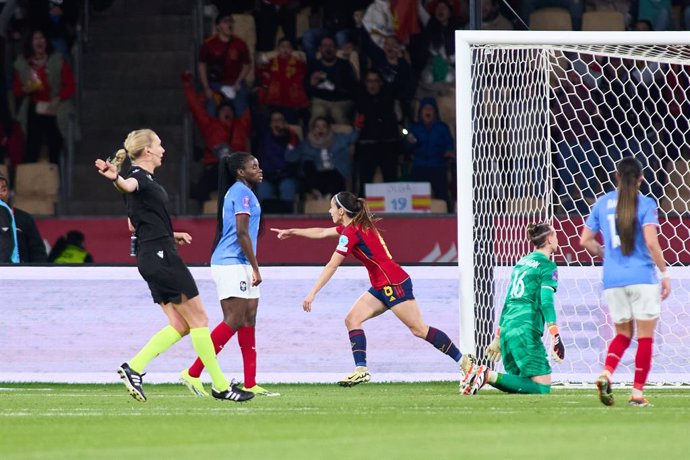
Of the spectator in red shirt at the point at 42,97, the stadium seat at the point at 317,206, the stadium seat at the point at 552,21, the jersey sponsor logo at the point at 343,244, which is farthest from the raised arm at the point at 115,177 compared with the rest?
the stadium seat at the point at 552,21

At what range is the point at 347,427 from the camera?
7.85m

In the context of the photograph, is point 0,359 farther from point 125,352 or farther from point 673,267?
point 673,267

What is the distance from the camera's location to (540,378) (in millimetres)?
11281

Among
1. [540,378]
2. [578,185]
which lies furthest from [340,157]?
[540,378]

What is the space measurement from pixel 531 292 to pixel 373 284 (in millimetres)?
1659

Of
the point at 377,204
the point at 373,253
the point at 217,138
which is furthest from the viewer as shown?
the point at 217,138

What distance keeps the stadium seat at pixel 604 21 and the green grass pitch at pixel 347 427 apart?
895 centimetres

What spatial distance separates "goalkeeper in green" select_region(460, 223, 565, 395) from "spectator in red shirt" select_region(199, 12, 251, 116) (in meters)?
8.14

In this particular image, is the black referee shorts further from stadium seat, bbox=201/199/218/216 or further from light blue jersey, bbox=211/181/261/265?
stadium seat, bbox=201/199/218/216

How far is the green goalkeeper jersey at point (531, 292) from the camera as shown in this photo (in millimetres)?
11258

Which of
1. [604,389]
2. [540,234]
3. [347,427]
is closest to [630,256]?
[604,389]

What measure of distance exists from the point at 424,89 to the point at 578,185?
148 inches

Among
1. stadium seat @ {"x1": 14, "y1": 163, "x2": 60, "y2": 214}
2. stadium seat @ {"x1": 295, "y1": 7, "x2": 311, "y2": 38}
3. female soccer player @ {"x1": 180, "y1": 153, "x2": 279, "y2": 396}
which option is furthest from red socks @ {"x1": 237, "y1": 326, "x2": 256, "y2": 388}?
stadium seat @ {"x1": 295, "y1": 7, "x2": 311, "y2": 38}

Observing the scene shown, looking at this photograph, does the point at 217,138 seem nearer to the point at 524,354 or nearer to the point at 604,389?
the point at 524,354
